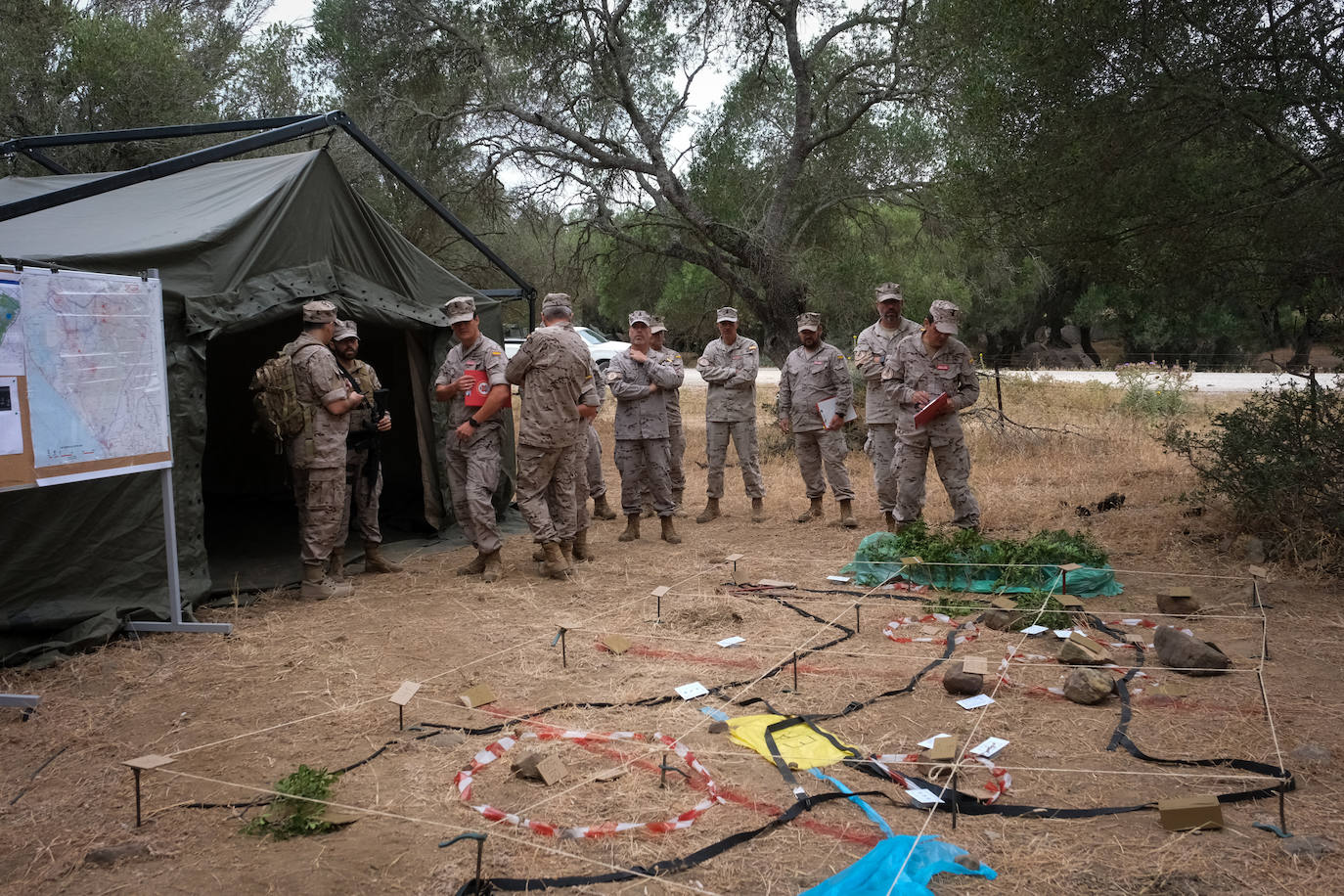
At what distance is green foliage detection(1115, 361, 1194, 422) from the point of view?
12961 millimetres

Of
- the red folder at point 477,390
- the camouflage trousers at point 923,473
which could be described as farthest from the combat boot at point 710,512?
the red folder at point 477,390

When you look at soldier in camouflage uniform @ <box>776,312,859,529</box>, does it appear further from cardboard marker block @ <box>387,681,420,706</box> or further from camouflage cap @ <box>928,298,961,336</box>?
cardboard marker block @ <box>387,681,420,706</box>

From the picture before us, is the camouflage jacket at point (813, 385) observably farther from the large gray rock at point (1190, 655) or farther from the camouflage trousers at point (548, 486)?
the large gray rock at point (1190, 655)

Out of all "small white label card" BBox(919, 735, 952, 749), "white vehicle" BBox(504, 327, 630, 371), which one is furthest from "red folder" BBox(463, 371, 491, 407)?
"white vehicle" BBox(504, 327, 630, 371)

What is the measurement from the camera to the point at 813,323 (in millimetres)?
8406

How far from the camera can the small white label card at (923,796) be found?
3.27 m

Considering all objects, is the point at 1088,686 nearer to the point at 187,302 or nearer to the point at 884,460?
the point at 884,460

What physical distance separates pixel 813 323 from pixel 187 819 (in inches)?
247

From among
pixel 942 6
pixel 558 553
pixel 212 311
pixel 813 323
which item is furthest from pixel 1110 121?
pixel 212 311

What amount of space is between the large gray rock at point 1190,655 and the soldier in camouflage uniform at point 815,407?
12.4 feet

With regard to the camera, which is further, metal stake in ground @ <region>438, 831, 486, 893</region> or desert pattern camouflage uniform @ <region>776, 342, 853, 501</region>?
desert pattern camouflage uniform @ <region>776, 342, 853, 501</region>

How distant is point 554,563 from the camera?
6871 mm

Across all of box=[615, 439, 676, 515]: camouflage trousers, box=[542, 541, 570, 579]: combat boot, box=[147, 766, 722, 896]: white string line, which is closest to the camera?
box=[147, 766, 722, 896]: white string line

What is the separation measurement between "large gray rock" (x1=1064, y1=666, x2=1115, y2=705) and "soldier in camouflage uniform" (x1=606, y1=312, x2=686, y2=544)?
13.8ft
